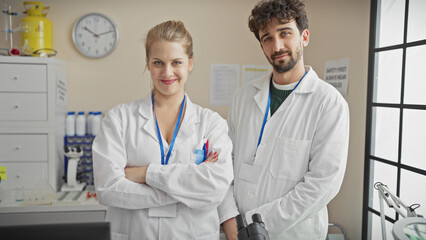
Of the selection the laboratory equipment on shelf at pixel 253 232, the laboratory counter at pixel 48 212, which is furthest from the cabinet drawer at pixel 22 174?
the laboratory equipment on shelf at pixel 253 232

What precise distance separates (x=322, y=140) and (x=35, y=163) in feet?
7.24

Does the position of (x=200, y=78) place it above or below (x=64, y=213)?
above

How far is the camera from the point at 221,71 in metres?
3.28

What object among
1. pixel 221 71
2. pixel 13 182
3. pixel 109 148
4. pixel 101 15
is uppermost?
pixel 101 15

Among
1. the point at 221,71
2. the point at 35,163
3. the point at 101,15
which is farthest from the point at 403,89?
the point at 35,163

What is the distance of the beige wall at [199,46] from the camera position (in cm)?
293

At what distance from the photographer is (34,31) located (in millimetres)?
2777

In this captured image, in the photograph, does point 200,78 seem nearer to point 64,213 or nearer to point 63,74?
point 63,74

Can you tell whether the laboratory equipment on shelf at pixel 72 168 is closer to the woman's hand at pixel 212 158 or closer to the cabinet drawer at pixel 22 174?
the cabinet drawer at pixel 22 174

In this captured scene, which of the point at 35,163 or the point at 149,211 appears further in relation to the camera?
the point at 35,163

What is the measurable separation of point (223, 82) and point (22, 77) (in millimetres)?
1685

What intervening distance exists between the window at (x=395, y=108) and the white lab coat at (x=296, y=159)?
964mm

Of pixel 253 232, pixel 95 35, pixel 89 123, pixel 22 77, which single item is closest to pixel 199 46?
pixel 95 35

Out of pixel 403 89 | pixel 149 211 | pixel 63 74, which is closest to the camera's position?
pixel 149 211
